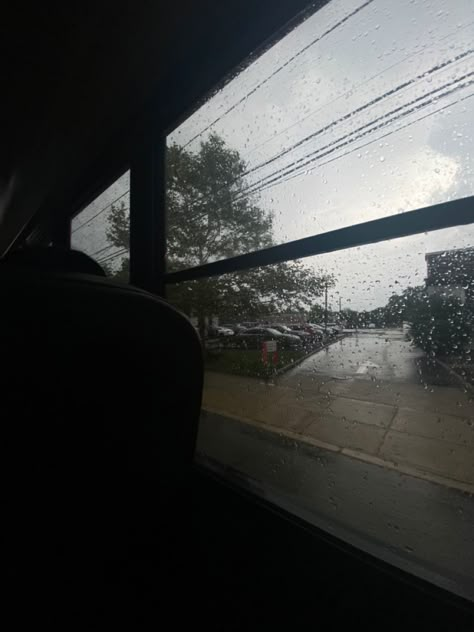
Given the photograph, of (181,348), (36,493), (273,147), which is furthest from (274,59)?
(36,493)

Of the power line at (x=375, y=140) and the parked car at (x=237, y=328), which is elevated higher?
the power line at (x=375, y=140)

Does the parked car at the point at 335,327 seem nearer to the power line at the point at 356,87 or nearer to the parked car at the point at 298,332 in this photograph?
the parked car at the point at 298,332

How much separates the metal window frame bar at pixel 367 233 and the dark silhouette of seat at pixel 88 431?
0.65 meters

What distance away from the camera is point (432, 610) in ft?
2.14

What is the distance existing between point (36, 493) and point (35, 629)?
23 cm

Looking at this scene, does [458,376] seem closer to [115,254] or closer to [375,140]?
[375,140]

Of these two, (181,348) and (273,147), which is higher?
(273,147)

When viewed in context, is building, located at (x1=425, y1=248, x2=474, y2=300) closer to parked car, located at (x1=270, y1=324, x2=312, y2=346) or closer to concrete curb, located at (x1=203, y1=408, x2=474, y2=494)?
parked car, located at (x1=270, y1=324, x2=312, y2=346)

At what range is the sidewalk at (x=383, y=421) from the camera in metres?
0.81

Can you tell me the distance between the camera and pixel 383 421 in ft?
3.07

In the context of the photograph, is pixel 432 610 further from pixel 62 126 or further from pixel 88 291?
pixel 62 126

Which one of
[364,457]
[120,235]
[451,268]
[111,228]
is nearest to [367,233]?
[451,268]

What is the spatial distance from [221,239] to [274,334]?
58 cm

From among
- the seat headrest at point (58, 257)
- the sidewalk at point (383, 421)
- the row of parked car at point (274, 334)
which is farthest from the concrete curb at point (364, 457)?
the seat headrest at point (58, 257)
